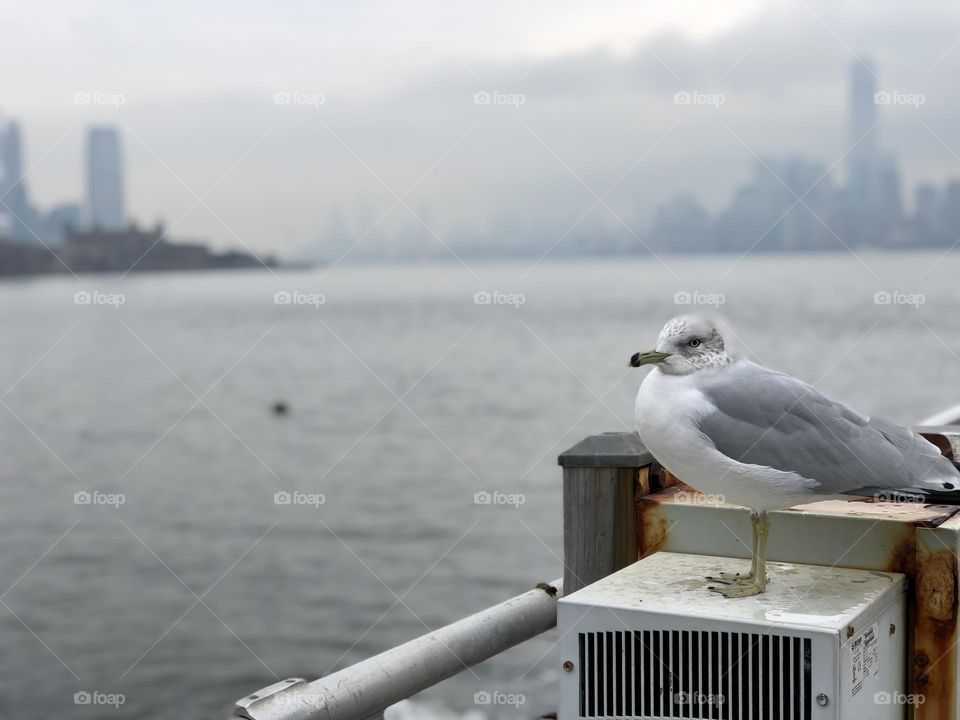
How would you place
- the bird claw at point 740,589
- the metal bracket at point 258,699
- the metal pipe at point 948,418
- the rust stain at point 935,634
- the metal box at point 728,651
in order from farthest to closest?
the metal pipe at point 948,418, the rust stain at point 935,634, the bird claw at point 740,589, the metal box at point 728,651, the metal bracket at point 258,699

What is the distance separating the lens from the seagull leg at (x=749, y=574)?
2.79 meters

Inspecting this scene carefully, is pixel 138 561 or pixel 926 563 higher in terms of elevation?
pixel 926 563

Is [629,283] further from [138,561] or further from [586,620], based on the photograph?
[586,620]

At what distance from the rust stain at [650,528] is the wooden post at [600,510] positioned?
0.02 metres

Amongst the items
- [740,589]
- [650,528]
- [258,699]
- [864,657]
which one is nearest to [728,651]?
[740,589]

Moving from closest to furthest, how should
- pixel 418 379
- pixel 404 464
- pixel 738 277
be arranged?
1. pixel 404 464
2. pixel 418 379
3. pixel 738 277

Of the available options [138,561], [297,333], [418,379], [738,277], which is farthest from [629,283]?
[138,561]

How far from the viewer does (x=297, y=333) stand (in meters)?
58.3

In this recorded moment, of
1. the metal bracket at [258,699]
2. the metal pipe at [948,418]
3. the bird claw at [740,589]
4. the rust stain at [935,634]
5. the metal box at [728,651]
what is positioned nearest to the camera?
the metal bracket at [258,699]

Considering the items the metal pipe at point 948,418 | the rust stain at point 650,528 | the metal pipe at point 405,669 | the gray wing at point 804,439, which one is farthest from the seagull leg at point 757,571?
the metal pipe at point 948,418

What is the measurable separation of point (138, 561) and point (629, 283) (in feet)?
287

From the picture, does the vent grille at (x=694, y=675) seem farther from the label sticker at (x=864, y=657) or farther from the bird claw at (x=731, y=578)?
the bird claw at (x=731, y=578)

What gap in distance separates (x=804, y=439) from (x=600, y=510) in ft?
2.15

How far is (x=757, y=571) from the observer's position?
278 centimetres
